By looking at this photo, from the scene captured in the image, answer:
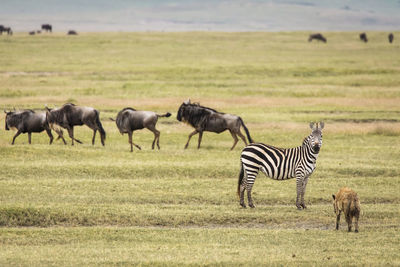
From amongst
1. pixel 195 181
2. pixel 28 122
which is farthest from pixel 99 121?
pixel 195 181

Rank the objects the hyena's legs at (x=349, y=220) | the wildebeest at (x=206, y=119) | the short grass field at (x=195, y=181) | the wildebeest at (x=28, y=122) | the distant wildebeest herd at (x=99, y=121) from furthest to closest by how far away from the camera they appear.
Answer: the wildebeest at (x=206, y=119)
the wildebeest at (x=28, y=122)
the distant wildebeest herd at (x=99, y=121)
the hyena's legs at (x=349, y=220)
the short grass field at (x=195, y=181)

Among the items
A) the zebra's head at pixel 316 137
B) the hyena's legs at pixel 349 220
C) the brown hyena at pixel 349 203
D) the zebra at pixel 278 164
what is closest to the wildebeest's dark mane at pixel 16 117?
the zebra at pixel 278 164

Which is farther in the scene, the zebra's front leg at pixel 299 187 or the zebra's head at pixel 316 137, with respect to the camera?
the zebra's front leg at pixel 299 187

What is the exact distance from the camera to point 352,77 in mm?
52281

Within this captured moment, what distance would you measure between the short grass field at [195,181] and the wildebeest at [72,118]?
2.88 feet

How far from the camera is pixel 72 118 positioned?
26562mm

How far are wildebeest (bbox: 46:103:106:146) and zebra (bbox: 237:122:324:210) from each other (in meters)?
10.9

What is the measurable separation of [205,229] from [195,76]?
38.3 metres

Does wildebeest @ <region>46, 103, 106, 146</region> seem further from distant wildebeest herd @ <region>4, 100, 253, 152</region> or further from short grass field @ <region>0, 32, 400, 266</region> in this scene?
short grass field @ <region>0, 32, 400, 266</region>

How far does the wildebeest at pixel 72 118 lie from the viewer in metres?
26.3

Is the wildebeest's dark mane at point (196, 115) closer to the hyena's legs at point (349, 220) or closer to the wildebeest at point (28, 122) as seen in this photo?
the wildebeest at point (28, 122)

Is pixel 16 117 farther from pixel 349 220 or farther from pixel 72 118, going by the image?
pixel 349 220

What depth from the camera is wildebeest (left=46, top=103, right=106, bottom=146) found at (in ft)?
86.4

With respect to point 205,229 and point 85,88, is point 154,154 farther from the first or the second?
point 85,88
